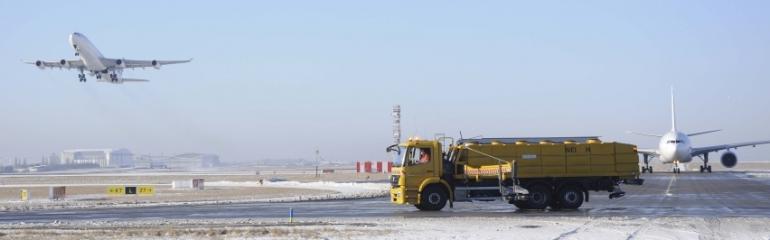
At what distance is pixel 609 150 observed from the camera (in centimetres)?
3036

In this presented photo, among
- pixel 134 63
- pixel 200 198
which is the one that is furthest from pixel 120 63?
pixel 200 198

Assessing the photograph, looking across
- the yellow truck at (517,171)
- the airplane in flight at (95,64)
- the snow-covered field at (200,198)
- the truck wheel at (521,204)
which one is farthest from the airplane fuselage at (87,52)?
the truck wheel at (521,204)

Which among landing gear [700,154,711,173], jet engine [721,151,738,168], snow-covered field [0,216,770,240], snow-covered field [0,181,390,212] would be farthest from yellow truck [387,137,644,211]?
landing gear [700,154,711,173]

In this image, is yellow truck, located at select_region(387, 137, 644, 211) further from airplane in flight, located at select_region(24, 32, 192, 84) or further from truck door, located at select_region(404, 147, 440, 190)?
airplane in flight, located at select_region(24, 32, 192, 84)

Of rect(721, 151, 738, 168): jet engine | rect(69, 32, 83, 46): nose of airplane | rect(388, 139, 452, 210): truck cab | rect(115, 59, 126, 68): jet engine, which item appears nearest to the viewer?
rect(388, 139, 452, 210): truck cab

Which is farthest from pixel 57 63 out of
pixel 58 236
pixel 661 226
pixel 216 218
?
pixel 661 226

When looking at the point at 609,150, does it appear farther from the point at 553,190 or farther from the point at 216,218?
the point at 216,218

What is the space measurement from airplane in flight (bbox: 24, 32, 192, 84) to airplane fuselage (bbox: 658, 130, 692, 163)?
4165cm

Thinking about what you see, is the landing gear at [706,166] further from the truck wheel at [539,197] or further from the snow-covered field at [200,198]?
the truck wheel at [539,197]

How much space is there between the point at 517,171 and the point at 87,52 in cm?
4802

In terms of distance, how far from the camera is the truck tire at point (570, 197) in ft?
98.5

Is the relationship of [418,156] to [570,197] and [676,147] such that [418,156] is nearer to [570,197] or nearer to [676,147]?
[570,197]

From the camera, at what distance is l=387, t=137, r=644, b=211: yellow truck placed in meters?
30.0

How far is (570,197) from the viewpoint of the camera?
30.1 metres
